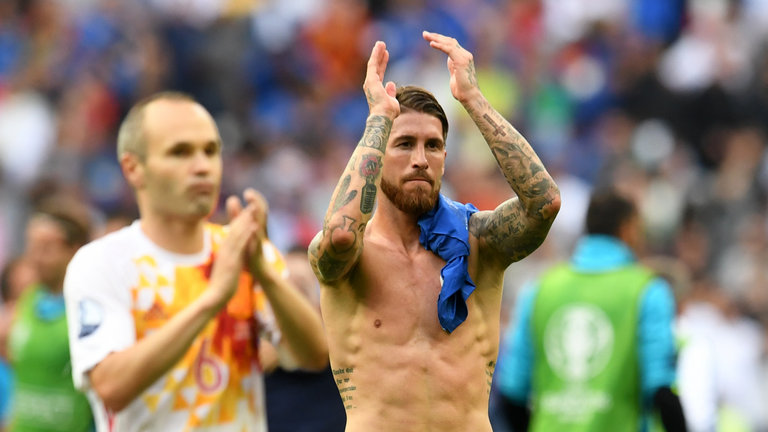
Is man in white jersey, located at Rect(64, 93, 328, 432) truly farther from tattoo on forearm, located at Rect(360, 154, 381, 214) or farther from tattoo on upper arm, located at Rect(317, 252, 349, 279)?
tattoo on forearm, located at Rect(360, 154, 381, 214)

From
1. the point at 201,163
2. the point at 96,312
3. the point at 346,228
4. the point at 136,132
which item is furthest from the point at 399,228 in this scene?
the point at 136,132

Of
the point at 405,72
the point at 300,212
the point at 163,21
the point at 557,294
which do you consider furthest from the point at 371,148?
the point at 163,21

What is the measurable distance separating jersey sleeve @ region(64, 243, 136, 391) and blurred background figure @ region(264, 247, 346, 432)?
1329mm

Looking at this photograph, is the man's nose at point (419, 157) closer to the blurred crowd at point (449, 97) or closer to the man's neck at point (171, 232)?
the man's neck at point (171, 232)

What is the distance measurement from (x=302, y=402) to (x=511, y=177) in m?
2.49

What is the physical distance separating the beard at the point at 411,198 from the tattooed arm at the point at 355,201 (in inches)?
8.0

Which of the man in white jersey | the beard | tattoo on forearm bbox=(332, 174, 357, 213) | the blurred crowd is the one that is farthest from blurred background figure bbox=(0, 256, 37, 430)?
tattoo on forearm bbox=(332, 174, 357, 213)

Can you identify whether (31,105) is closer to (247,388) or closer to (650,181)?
(650,181)

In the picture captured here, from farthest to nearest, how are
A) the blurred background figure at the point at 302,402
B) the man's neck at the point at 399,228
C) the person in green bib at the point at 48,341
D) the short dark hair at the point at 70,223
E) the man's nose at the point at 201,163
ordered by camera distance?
the short dark hair at the point at 70,223
the person in green bib at the point at 48,341
the blurred background figure at the point at 302,402
the man's nose at the point at 201,163
the man's neck at the point at 399,228

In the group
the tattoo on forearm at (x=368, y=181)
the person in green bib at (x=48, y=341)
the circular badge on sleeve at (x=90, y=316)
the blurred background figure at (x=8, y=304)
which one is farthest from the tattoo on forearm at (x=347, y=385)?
the blurred background figure at (x=8, y=304)

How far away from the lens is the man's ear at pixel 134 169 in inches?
235

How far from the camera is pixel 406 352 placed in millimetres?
4855

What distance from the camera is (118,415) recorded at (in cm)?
573

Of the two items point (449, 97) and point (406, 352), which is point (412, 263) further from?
point (449, 97)
